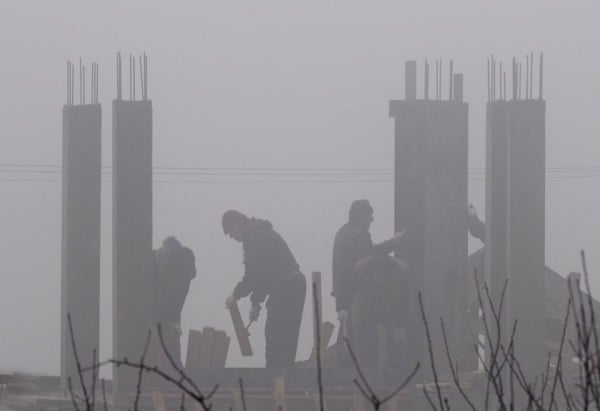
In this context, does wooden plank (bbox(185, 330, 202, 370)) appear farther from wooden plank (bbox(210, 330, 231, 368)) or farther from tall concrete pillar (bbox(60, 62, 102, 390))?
tall concrete pillar (bbox(60, 62, 102, 390))

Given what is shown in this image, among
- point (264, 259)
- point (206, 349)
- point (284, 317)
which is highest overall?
point (264, 259)

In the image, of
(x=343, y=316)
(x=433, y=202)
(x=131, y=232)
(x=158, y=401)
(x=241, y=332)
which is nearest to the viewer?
(x=158, y=401)

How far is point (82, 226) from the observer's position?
12.5m

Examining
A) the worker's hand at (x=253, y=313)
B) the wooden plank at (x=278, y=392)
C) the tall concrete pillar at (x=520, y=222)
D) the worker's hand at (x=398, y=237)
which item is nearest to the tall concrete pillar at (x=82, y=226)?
the worker's hand at (x=253, y=313)

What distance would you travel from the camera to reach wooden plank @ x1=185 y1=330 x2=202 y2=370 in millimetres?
12719

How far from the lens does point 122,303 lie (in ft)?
39.6

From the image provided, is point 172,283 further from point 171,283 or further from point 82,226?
point 82,226

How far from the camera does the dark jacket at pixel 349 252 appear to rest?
12.1m

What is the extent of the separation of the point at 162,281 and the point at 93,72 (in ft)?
7.31

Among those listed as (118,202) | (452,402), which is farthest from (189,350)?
(452,402)

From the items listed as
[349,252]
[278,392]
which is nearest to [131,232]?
[349,252]

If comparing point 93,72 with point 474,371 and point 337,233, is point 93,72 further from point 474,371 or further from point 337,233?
point 474,371

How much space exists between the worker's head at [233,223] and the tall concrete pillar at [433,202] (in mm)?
1425

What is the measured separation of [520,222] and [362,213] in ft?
4.50
